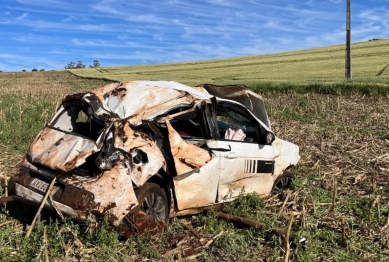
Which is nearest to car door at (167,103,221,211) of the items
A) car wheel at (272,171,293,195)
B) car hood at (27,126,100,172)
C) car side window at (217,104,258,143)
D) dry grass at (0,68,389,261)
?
dry grass at (0,68,389,261)

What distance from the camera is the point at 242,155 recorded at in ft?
19.7

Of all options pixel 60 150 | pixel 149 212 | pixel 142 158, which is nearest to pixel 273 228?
pixel 149 212

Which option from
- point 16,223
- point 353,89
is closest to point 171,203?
point 16,223

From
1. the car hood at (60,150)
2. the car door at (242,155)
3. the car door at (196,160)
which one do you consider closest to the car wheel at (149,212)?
the car door at (196,160)

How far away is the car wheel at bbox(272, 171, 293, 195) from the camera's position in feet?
22.8

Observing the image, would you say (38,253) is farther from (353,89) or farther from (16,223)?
(353,89)

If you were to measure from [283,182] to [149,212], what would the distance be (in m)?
2.78

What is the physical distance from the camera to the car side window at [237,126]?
624cm

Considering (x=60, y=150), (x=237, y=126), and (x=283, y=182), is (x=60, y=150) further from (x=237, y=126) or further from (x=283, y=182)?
(x=283, y=182)

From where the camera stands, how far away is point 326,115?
15000mm

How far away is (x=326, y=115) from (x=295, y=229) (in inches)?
401

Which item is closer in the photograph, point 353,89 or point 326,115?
point 326,115

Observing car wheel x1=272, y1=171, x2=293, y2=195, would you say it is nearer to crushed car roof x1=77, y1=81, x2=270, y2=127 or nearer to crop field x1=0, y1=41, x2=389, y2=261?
crop field x1=0, y1=41, x2=389, y2=261

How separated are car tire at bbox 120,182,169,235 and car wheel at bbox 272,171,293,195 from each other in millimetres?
2303
